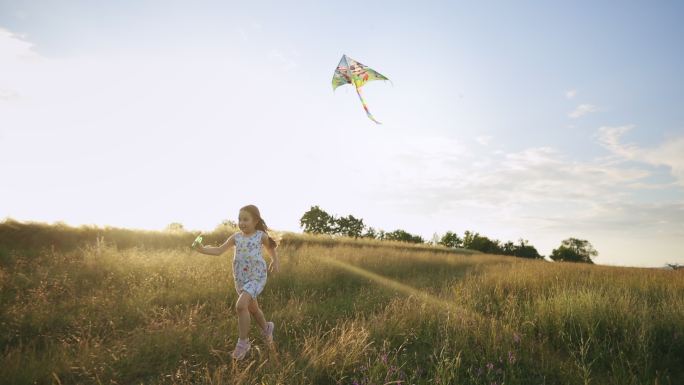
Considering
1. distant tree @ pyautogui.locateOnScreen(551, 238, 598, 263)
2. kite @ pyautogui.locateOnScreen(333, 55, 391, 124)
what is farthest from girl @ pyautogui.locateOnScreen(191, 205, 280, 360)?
distant tree @ pyautogui.locateOnScreen(551, 238, 598, 263)

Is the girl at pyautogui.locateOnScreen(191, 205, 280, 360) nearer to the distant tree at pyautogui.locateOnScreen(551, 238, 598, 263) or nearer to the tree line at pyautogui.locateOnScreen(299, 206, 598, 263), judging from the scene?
the tree line at pyautogui.locateOnScreen(299, 206, 598, 263)

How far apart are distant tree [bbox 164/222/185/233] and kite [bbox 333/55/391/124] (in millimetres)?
10903

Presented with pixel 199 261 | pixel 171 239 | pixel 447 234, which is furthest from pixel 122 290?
pixel 447 234

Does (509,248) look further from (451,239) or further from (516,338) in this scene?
(516,338)

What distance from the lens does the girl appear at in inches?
159

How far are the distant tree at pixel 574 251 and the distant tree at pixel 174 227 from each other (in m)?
76.9

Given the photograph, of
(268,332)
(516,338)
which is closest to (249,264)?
(268,332)

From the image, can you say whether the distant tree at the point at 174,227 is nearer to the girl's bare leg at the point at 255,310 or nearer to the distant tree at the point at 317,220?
the girl's bare leg at the point at 255,310

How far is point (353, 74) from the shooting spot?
24.1 feet

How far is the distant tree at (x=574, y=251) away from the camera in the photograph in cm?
7375

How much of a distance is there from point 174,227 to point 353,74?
1214cm

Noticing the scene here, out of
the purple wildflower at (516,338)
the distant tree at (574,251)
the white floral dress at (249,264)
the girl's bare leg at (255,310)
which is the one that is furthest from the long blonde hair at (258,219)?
the distant tree at (574,251)

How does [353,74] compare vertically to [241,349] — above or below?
above

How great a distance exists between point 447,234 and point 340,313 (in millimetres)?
61302
